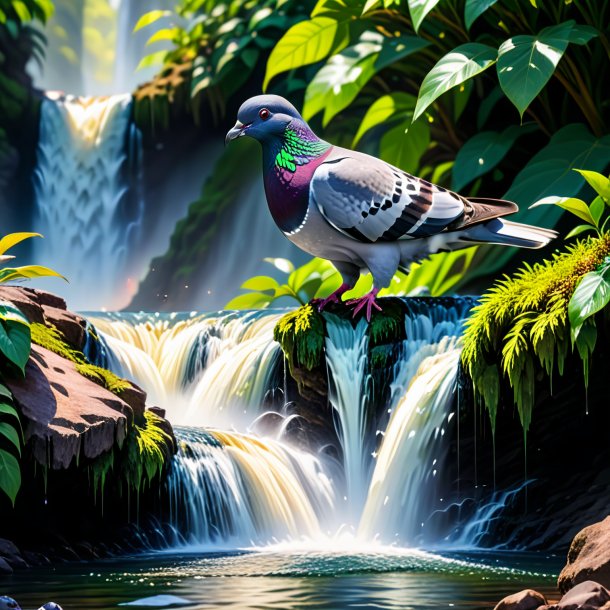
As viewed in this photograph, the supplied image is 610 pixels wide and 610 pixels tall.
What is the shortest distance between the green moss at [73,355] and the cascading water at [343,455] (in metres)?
0.51

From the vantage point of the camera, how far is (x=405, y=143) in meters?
9.67

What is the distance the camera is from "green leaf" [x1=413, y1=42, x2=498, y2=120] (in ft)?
24.7

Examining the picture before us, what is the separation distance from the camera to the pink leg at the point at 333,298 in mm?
6820

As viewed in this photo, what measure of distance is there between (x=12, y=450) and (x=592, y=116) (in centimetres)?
521

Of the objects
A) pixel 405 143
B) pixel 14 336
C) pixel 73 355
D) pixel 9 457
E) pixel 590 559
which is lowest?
pixel 590 559

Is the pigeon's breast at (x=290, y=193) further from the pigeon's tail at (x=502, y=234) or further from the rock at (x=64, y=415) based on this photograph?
the rock at (x=64, y=415)

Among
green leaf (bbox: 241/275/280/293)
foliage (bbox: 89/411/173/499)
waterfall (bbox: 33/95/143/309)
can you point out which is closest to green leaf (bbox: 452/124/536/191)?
green leaf (bbox: 241/275/280/293)

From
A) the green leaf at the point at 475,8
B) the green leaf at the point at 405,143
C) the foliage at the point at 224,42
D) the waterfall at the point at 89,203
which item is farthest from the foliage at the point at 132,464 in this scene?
the waterfall at the point at 89,203

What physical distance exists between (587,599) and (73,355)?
400cm

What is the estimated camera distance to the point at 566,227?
8.97 metres

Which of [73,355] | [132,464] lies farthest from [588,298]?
[73,355]

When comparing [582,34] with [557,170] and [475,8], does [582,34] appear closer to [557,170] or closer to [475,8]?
[475,8]

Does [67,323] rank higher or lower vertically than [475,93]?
lower

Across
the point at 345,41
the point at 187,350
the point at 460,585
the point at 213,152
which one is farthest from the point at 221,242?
the point at 460,585
